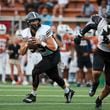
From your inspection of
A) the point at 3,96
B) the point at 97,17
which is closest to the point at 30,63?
the point at 3,96

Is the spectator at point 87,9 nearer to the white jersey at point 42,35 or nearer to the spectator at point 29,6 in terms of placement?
the spectator at point 29,6

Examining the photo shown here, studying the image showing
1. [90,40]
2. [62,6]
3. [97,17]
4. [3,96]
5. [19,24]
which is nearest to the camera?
[97,17]

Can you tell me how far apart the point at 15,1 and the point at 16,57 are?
4530 mm

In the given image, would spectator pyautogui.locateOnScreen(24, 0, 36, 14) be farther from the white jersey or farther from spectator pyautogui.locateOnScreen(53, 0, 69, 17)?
the white jersey

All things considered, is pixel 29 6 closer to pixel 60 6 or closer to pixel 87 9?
pixel 60 6

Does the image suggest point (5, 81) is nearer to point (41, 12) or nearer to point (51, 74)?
point (41, 12)

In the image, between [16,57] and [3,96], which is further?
[16,57]

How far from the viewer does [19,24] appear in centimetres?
1938

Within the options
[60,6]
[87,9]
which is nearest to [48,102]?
[87,9]

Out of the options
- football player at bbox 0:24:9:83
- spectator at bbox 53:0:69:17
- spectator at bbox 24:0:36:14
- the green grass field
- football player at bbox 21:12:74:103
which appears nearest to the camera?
the green grass field

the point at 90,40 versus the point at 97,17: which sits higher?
the point at 97,17

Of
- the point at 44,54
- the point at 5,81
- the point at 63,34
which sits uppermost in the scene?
the point at 44,54

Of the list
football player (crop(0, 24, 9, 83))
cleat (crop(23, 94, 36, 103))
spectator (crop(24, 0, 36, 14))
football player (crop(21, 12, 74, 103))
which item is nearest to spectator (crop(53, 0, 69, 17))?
spectator (crop(24, 0, 36, 14))

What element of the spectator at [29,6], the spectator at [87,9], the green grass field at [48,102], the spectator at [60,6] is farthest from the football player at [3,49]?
the green grass field at [48,102]
